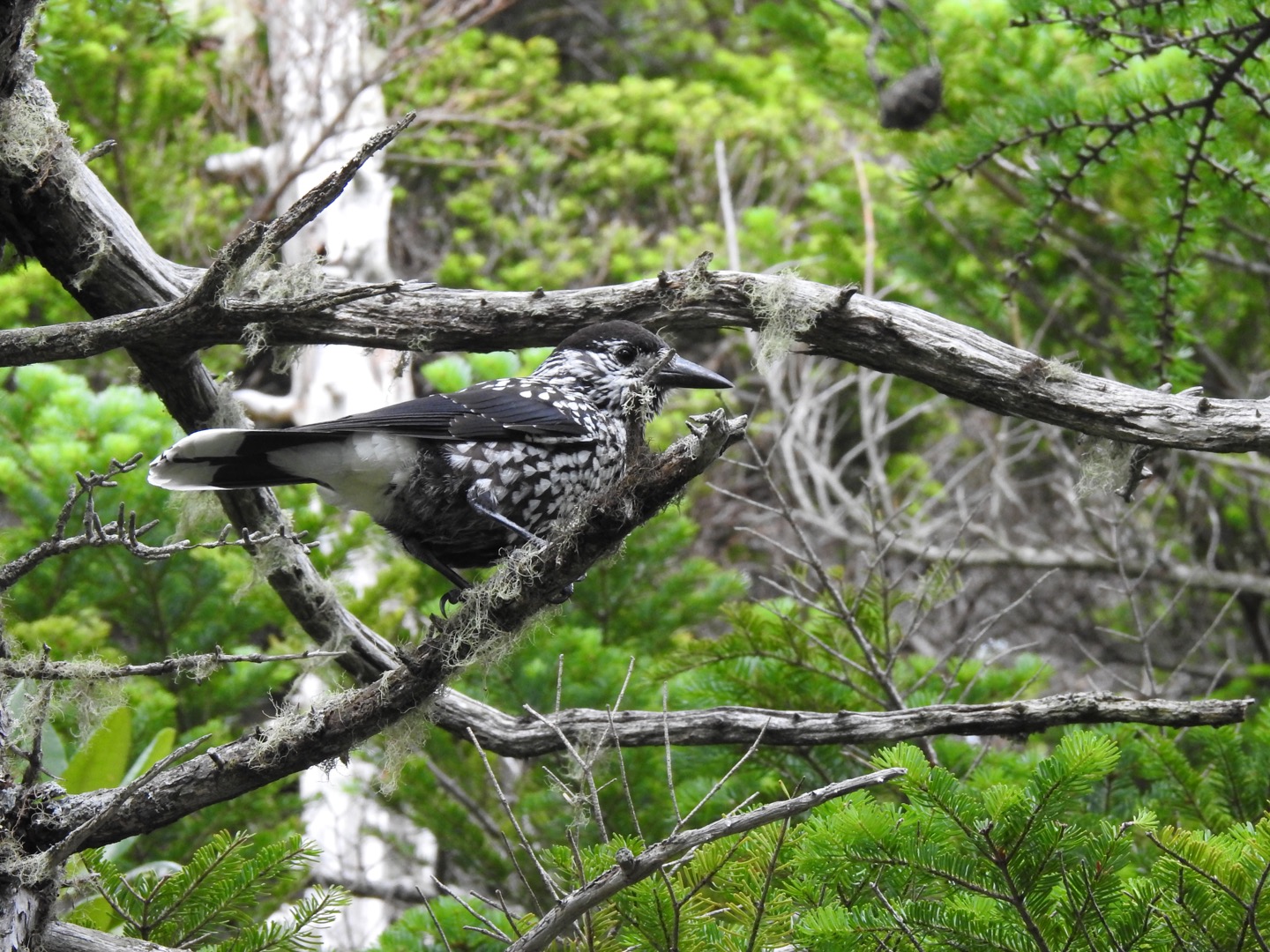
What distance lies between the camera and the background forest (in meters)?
2.42

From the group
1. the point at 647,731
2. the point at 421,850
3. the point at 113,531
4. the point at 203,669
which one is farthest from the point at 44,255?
the point at 421,850

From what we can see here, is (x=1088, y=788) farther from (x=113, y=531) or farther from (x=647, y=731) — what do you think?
(x=113, y=531)

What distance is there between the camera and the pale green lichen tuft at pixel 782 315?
2729 mm

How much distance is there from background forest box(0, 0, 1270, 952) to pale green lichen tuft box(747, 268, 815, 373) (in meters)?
0.02

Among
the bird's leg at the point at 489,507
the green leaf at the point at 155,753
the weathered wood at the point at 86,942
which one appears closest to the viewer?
the weathered wood at the point at 86,942

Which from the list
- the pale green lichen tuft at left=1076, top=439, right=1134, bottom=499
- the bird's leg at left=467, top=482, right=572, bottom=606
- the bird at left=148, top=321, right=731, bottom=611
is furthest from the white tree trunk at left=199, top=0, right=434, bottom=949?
the pale green lichen tuft at left=1076, top=439, right=1134, bottom=499

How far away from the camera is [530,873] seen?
455 cm

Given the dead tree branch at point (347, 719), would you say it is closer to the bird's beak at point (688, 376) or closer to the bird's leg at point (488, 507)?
the bird's leg at point (488, 507)

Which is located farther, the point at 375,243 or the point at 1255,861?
the point at 375,243

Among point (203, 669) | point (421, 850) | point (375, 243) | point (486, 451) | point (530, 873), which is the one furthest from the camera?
point (375, 243)

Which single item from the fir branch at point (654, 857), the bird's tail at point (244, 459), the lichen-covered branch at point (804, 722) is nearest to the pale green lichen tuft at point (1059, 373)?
the lichen-covered branch at point (804, 722)

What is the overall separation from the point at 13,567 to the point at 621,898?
1272 mm

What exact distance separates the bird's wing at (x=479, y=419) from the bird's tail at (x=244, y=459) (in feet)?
0.24

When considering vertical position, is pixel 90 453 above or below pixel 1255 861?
above
